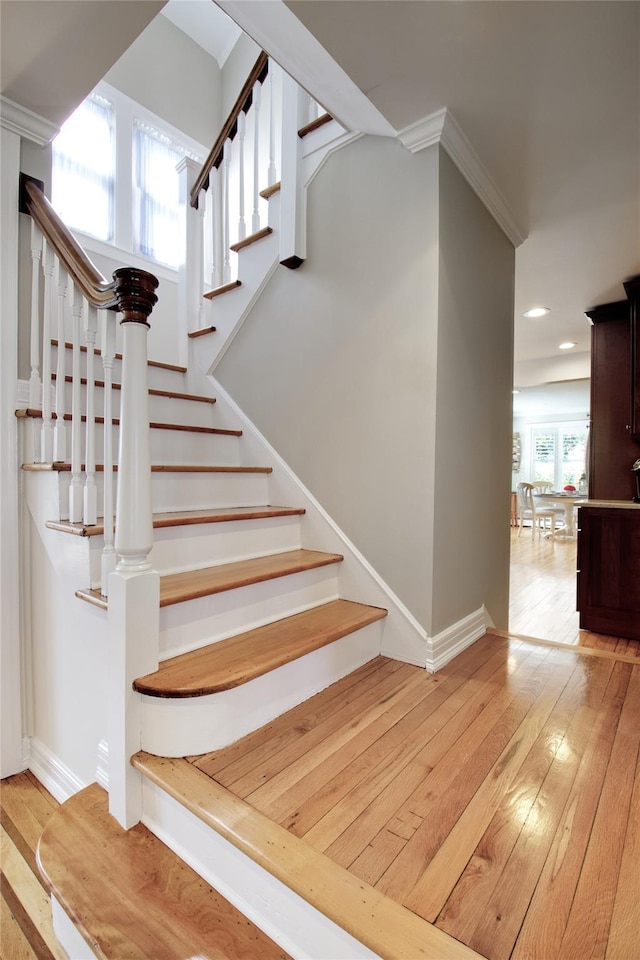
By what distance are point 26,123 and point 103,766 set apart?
2463 millimetres

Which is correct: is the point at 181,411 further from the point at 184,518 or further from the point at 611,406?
the point at 611,406

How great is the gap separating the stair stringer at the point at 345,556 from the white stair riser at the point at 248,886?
1.04 meters

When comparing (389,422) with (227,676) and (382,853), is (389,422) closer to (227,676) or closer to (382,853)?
(227,676)

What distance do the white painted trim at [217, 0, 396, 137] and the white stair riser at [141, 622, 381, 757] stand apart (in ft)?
6.54

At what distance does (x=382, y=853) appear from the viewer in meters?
0.97

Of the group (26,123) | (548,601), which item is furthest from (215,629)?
(548,601)

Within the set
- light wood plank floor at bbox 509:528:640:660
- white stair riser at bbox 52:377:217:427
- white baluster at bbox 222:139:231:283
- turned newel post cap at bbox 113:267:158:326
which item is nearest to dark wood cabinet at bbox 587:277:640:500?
light wood plank floor at bbox 509:528:640:660

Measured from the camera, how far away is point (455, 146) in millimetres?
1856

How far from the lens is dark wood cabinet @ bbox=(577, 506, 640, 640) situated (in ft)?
9.83

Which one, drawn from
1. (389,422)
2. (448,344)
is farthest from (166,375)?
(448,344)

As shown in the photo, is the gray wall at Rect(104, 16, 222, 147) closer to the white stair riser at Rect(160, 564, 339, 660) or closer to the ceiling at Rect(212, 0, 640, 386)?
the ceiling at Rect(212, 0, 640, 386)

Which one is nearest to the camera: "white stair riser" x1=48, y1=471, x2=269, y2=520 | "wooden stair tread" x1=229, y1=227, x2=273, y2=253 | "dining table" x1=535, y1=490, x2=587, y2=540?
"white stair riser" x1=48, y1=471, x2=269, y2=520

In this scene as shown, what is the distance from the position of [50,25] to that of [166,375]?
1575 mm

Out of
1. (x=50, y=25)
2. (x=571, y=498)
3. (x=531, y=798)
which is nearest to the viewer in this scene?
(x=531, y=798)
